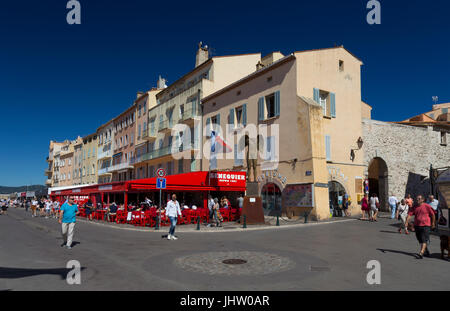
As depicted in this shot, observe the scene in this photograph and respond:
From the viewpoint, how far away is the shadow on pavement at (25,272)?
6297 millimetres

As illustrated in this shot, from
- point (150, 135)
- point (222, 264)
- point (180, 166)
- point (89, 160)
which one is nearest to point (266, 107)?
point (180, 166)

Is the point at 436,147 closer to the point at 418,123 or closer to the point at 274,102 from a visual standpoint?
the point at 418,123

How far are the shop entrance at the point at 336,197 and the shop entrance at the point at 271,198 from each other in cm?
307

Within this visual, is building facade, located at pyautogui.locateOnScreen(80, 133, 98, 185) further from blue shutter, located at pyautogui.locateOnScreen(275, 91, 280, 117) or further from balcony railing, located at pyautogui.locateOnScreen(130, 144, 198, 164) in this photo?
blue shutter, located at pyautogui.locateOnScreen(275, 91, 280, 117)

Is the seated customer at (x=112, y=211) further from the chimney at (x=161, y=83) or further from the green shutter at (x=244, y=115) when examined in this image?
the chimney at (x=161, y=83)

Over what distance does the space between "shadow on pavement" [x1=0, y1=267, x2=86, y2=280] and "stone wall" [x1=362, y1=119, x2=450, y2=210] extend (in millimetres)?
19446

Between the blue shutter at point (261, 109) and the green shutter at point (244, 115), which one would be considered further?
the green shutter at point (244, 115)

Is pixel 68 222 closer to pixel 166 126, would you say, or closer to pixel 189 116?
pixel 189 116

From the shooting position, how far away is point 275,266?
23.6ft

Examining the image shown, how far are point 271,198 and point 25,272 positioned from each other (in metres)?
16.4

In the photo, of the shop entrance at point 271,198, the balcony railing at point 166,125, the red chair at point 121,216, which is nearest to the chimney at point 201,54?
the balcony railing at point 166,125

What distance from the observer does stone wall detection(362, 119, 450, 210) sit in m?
22.6

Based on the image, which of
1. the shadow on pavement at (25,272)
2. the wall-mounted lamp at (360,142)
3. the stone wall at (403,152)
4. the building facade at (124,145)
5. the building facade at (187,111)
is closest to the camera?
the shadow on pavement at (25,272)
